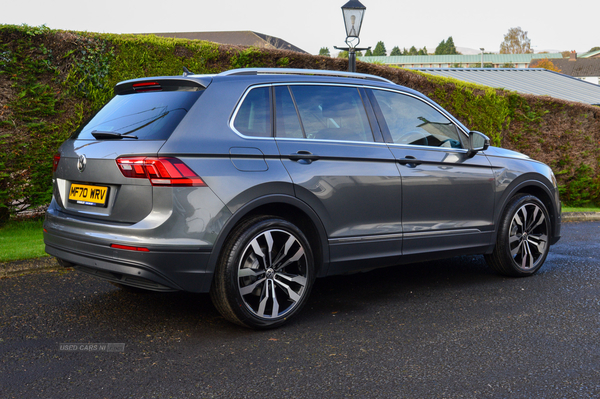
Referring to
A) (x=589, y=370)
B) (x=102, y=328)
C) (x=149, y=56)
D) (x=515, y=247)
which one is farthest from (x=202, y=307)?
(x=149, y=56)

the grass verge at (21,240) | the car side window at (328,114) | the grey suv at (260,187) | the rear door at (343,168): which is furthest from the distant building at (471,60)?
the rear door at (343,168)

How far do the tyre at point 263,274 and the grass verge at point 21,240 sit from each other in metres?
3.06

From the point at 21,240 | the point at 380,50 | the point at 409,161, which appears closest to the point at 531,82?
the point at 409,161

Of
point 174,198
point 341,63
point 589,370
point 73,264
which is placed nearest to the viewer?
point 589,370

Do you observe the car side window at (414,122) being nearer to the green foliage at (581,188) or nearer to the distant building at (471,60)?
the green foliage at (581,188)

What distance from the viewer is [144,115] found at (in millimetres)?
3887

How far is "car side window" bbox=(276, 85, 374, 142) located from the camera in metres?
4.26

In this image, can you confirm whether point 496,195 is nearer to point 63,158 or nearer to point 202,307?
point 202,307

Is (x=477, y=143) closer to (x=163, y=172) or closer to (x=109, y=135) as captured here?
(x=163, y=172)

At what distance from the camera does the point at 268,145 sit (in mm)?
3961

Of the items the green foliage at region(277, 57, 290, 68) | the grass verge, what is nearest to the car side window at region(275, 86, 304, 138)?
the grass verge

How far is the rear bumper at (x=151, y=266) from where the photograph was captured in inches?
139

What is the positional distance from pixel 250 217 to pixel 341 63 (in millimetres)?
7298

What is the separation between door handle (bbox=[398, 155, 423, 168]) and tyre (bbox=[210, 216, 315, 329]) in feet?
3.82
